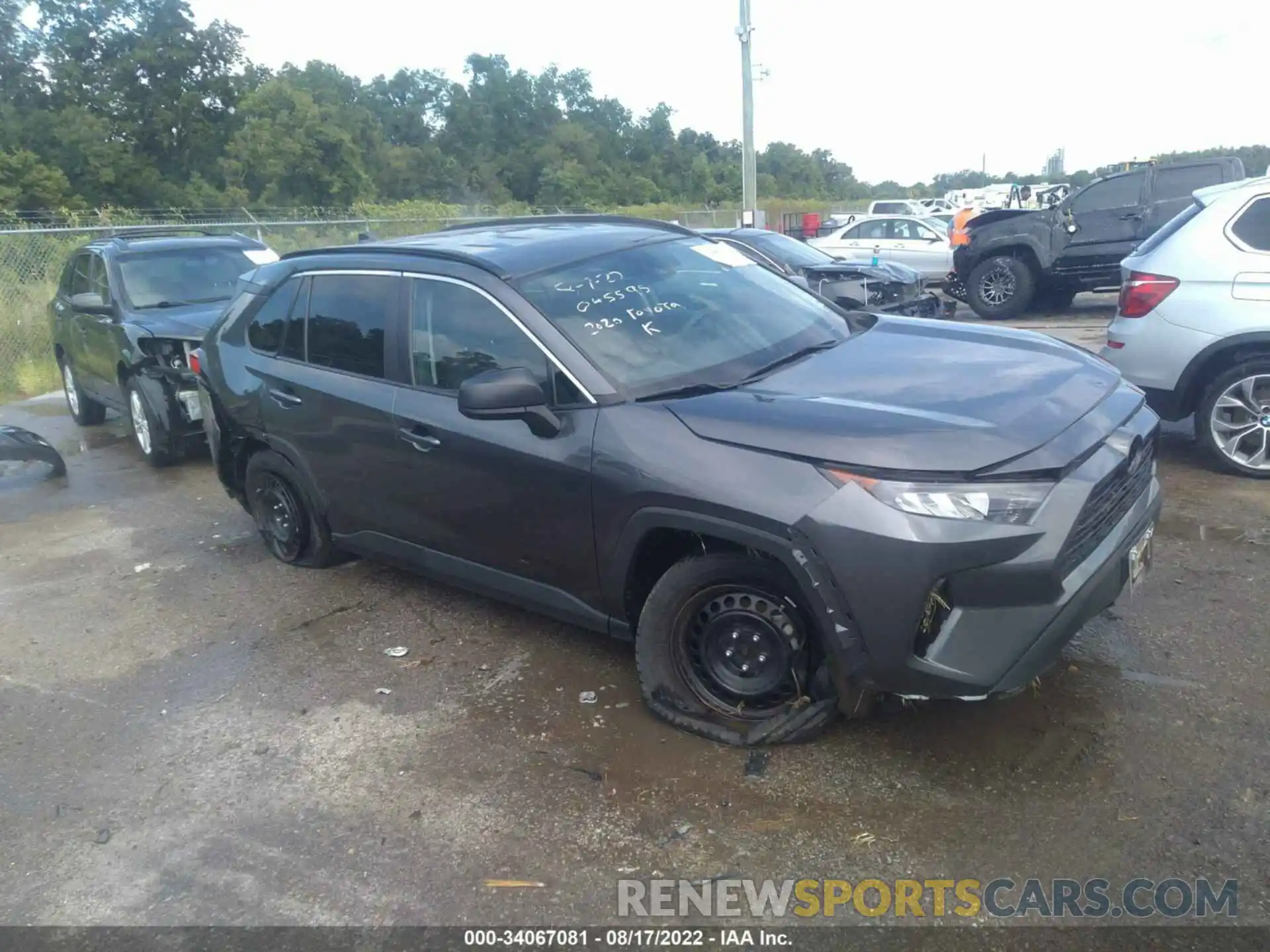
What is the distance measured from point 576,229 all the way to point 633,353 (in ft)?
3.79

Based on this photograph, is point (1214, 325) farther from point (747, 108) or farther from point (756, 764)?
point (747, 108)

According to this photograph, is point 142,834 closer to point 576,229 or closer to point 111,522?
point 576,229

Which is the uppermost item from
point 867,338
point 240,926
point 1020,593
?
point 867,338

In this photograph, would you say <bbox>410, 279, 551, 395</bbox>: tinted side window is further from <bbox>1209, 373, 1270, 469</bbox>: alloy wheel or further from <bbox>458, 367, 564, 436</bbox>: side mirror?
<bbox>1209, 373, 1270, 469</bbox>: alloy wheel

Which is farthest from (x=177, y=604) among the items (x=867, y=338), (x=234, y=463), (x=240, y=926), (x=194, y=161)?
(x=194, y=161)

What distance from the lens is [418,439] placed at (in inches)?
163

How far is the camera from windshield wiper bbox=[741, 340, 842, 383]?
12.2 ft

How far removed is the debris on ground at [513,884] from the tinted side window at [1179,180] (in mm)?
13084

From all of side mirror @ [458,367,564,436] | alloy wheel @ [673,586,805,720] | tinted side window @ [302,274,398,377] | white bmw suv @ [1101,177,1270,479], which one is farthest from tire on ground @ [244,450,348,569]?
white bmw suv @ [1101,177,1270,479]

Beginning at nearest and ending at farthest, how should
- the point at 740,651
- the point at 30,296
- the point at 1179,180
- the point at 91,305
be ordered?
the point at 740,651 < the point at 91,305 < the point at 1179,180 < the point at 30,296

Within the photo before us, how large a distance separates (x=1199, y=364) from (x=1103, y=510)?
3.24 m

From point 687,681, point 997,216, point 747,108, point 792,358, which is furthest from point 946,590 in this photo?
point 747,108

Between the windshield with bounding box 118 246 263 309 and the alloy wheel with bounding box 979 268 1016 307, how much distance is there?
31.0 ft

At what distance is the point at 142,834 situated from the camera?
3240mm
